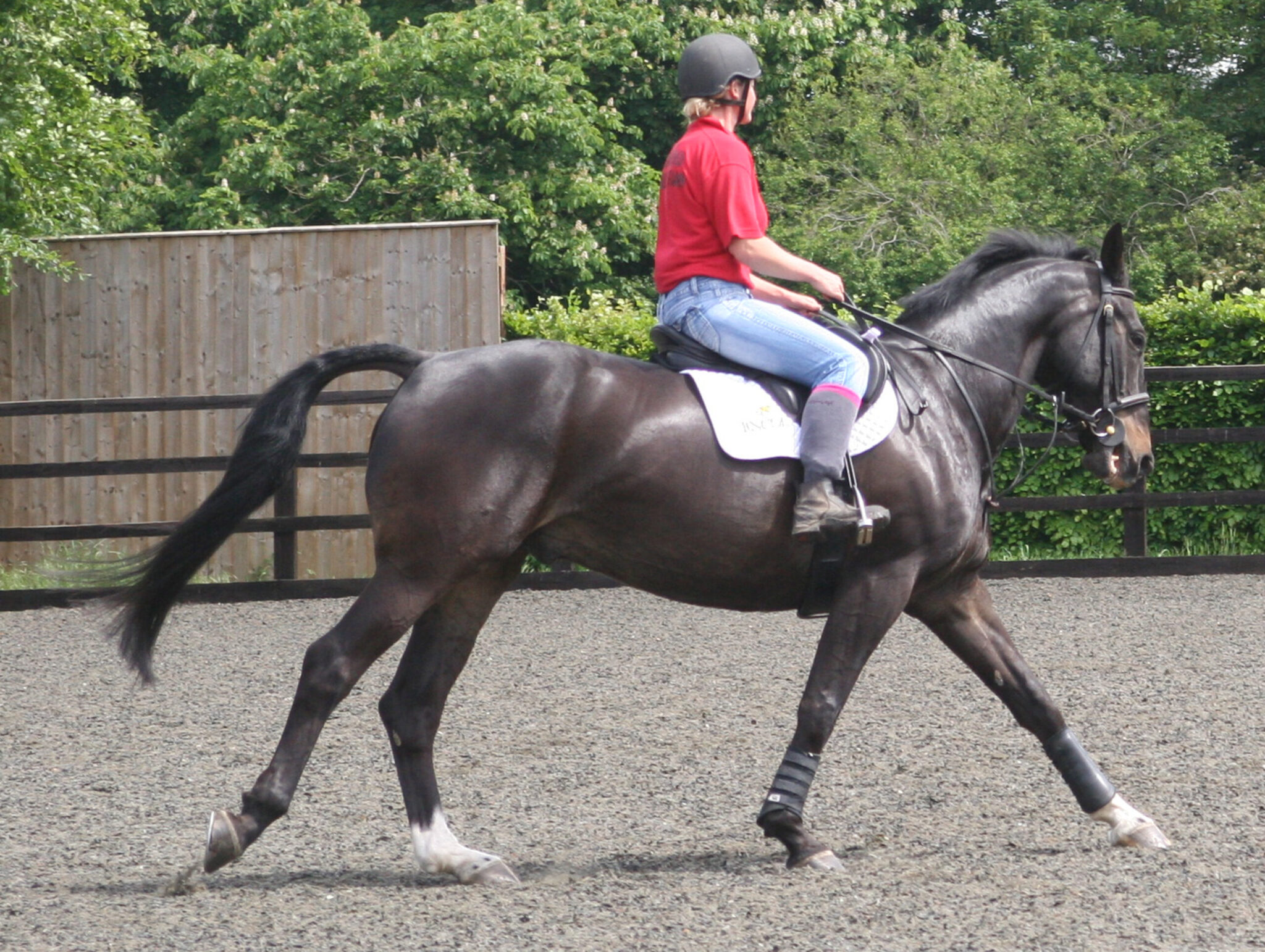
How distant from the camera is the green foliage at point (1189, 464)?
11.0 m

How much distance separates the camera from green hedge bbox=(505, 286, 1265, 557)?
11.0 metres

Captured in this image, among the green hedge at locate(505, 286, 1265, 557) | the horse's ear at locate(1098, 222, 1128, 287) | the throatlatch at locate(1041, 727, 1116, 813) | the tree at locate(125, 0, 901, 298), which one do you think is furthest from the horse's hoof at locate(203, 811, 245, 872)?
the tree at locate(125, 0, 901, 298)

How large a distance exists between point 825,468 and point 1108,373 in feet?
3.95

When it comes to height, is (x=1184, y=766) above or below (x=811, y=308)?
below

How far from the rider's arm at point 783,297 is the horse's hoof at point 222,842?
6.87ft

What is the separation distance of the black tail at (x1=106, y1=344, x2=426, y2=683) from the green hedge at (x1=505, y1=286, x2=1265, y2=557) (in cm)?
691

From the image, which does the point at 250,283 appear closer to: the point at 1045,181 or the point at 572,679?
the point at 572,679

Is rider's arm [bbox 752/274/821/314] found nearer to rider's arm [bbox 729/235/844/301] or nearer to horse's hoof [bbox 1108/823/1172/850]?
rider's arm [bbox 729/235/844/301]

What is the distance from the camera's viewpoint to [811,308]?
15.0 feet

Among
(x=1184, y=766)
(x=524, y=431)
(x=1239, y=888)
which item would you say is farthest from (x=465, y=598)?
(x=1184, y=766)

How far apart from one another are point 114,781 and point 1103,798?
3.37 m

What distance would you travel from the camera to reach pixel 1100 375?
4.86 m

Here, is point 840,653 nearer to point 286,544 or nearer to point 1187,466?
point 286,544

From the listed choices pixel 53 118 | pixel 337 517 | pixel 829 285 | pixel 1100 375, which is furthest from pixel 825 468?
pixel 53 118
